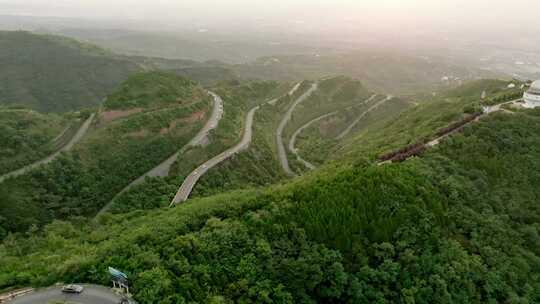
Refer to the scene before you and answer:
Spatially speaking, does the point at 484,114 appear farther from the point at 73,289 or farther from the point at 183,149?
the point at 73,289

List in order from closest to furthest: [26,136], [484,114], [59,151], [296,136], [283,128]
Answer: [484,114]
[59,151]
[26,136]
[296,136]
[283,128]

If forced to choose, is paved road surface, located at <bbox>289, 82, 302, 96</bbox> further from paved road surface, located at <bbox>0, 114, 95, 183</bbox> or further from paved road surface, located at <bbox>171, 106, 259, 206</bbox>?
paved road surface, located at <bbox>0, 114, 95, 183</bbox>

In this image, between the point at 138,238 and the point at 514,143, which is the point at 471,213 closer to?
the point at 514,143

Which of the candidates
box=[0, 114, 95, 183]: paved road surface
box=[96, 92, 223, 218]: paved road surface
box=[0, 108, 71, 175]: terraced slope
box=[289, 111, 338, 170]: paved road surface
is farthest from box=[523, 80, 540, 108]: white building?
box=[0, 108, 71, 175]: terraced slope

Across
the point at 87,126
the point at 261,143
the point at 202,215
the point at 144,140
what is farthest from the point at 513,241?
the point at 87,126

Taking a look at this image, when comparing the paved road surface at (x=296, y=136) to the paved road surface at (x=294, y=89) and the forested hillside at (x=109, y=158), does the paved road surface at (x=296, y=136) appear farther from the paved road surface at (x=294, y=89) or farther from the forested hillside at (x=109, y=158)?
the forested hillside at (x=109, y=158)

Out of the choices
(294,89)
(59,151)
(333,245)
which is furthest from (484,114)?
(294,89)

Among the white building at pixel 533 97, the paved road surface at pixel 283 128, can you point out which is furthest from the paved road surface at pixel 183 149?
the white building at pixel 533 97

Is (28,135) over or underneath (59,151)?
over
